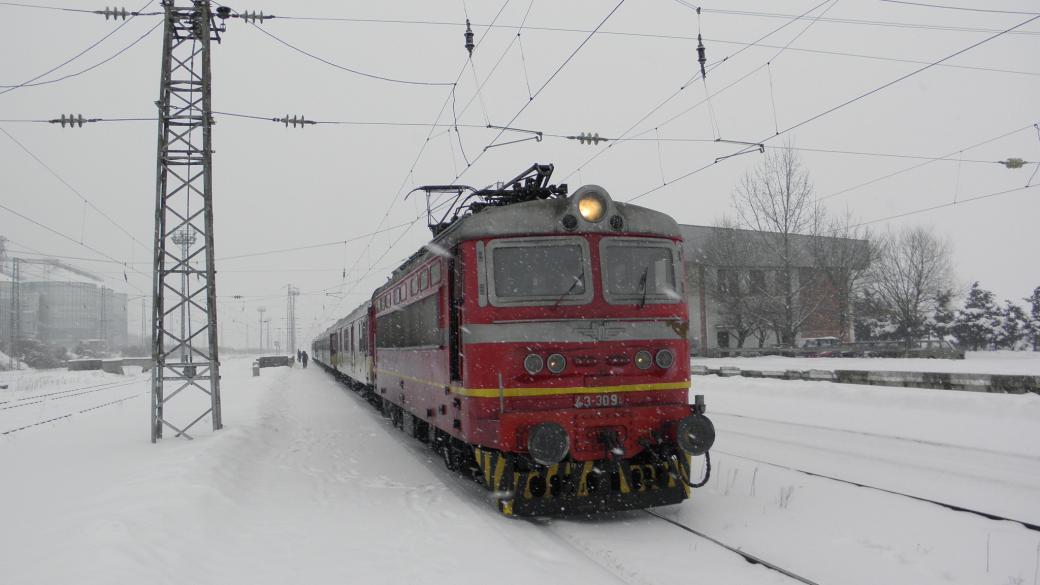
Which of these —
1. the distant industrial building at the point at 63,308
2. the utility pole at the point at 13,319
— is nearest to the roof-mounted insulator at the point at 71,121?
the utility pole at the point at 13,319

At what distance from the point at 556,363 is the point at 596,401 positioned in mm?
563

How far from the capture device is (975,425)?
1296cm

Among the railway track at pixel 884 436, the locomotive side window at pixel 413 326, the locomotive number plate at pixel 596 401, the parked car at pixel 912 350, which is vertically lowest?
the railway track at pixel 884 436

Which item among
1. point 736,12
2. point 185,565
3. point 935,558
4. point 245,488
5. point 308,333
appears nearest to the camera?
point 185,565

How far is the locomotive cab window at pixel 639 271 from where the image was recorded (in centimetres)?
746

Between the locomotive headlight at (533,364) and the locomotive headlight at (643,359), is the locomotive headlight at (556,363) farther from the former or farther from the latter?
the locomotive headlight at (643,359)

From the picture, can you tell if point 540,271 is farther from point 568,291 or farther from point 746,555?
point 746,555

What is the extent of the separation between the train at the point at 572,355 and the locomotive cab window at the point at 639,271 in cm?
1

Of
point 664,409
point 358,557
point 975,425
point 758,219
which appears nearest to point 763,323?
point 758,219

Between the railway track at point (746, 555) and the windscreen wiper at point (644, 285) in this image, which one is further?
the windscreen wiper at point (644, 285)

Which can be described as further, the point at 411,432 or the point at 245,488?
the point at 411,432

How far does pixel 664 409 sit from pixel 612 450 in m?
0.78

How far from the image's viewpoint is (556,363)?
23.2ft

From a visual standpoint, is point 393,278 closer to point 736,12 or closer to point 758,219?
point 736,12
